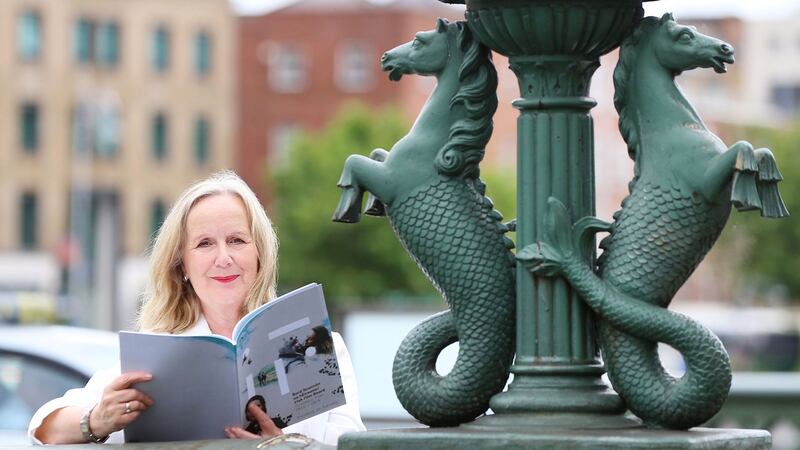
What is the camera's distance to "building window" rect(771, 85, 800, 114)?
110 meters

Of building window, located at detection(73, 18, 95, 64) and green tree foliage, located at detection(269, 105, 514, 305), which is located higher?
building window, located at detection(73, 18, 95, 64)

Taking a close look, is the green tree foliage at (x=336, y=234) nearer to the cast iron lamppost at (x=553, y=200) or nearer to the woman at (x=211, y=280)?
the woman at (x=211, y=280)

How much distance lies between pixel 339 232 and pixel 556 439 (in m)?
59.2

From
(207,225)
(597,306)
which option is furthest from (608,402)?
(207,225)

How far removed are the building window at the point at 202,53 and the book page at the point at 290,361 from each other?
68354 millimetres

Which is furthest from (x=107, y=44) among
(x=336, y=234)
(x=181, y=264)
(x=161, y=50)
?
(x=181, y=264)

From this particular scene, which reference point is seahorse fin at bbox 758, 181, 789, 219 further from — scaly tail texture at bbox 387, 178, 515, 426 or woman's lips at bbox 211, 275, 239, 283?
woman's lips at bbox 211, 275, 239, 283

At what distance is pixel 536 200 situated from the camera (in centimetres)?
392

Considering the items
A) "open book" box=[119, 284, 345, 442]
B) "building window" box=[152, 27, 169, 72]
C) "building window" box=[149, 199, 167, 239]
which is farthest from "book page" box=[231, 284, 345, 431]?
"building window" box=[152, 27, 169, 72]

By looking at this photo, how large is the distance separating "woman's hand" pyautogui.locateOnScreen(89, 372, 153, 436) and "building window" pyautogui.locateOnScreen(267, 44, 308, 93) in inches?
2885

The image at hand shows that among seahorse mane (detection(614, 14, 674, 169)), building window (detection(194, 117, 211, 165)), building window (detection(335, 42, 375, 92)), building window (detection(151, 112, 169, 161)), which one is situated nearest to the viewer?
seahorse mane (detection(614, 14, 674, 169))

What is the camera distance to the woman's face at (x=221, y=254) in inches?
180

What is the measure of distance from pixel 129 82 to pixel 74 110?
11.4ft

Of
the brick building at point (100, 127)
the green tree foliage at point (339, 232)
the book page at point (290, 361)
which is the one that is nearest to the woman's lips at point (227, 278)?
the book page at point (290, 361)
